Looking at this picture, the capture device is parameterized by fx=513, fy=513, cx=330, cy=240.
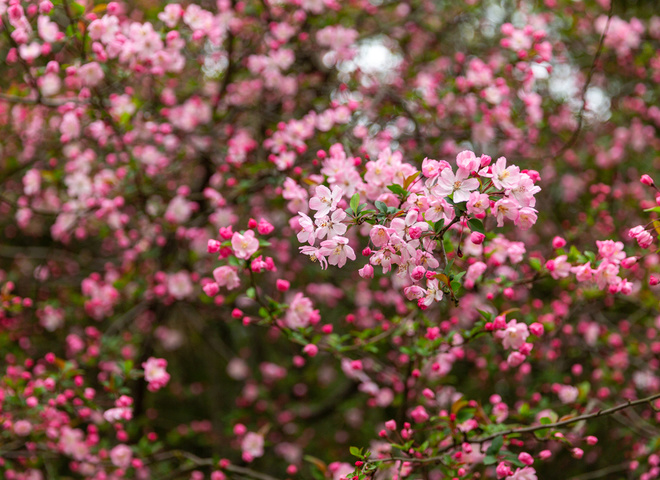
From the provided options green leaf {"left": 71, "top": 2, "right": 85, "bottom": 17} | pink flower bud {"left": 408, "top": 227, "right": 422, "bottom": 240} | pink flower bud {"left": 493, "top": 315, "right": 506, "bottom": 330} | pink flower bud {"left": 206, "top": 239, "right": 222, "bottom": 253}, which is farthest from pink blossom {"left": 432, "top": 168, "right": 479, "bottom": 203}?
green leaf {"left": 71, "top": 2, "right": 85, "bottom": 17}

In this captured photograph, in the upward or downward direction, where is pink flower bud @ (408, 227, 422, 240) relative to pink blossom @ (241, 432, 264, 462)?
upward

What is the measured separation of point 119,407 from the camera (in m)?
2.22

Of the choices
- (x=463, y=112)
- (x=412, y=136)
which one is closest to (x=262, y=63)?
(x=412, y=136)

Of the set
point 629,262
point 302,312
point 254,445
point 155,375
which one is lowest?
point 254,445

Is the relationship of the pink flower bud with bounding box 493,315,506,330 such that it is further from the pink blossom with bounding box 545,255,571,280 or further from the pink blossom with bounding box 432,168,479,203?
the pink blossom with bounding box 432,168,479,203

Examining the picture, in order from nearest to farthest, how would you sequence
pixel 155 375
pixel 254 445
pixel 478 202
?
pixel 478 202
pixel 155 375
pixel 254 445

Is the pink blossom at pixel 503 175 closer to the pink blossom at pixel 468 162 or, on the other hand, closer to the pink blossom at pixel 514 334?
the pink blossom at pixel 468 162

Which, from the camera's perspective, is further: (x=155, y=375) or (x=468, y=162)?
(x=155, y=375)

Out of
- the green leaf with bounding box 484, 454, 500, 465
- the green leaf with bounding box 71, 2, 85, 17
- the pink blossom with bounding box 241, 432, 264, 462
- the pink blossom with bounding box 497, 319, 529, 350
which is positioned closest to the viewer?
the green leaf with bounding box 484, 454, 500, 465

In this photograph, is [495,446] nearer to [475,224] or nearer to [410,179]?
[475,224]

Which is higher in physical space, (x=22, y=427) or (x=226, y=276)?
(x=226, y=276)

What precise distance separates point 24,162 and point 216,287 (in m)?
2.78

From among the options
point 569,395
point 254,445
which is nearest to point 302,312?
point 254,445

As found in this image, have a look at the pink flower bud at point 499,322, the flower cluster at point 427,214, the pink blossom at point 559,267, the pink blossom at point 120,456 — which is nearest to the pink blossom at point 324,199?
the flower cluster at point 427,214
